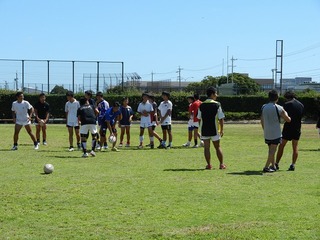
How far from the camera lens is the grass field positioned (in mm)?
7059

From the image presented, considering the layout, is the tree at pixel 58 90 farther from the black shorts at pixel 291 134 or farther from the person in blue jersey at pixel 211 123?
the black shorts at pixel 291 134

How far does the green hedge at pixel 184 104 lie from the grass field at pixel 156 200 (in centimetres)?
3210

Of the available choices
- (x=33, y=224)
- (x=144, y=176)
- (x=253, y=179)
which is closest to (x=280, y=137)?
(x=253, y=179)

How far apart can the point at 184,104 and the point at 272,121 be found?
1469 inches

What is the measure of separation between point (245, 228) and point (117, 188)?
3.68 meters

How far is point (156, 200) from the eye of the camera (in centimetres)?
902

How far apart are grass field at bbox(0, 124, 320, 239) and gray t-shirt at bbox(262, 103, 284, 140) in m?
0.90

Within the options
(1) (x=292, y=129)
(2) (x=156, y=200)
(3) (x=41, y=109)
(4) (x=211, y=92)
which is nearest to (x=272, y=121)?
(1) (x=292, y=129)

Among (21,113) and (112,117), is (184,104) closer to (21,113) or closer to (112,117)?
(112,117)

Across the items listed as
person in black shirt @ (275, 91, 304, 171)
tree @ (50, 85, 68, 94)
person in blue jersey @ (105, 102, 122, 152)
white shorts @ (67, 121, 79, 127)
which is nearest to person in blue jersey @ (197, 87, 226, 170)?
person in black shirt @ (275, 91, 304, 171)

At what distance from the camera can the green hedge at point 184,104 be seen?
46.7 metres

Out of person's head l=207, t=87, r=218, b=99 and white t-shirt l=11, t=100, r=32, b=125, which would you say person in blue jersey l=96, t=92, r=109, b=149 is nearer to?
white t-shirt l=11, t=100, r=32, b=125

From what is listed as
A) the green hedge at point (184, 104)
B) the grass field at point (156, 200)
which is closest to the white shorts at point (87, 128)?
the grass field at point (156, 200)

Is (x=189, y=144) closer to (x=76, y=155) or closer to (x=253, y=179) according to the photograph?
(x=76, y=155)
